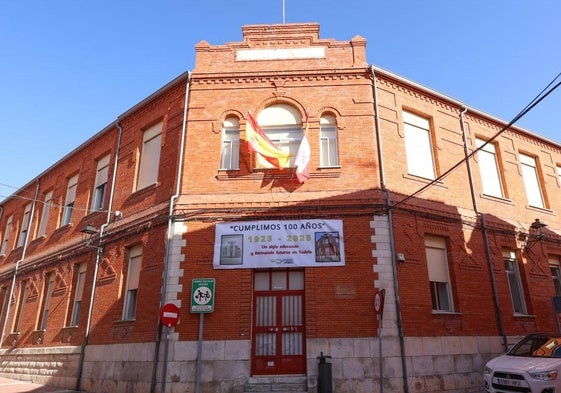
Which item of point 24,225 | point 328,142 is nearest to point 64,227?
point 24,225

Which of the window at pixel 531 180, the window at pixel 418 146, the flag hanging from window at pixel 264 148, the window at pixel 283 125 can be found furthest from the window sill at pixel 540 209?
the flag hanging from window at pixel 264 148

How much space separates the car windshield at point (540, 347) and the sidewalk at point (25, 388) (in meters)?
12.9

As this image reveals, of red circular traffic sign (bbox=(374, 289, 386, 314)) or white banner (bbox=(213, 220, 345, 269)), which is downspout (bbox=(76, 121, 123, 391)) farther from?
red circular traffic sign (bbox=(374, 289, 386, 314))

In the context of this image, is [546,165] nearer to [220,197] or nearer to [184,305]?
[220,197]

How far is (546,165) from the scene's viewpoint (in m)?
17.3

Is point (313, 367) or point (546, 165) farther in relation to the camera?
point (546, 165)

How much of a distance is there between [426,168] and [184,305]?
29.1 ft

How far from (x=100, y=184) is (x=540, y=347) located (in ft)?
50.5

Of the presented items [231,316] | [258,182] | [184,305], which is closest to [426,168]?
[258,182]

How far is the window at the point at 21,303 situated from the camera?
1803 centimetres

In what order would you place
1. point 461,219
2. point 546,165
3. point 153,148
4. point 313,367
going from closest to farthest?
point 313,367 → point 461,219 → point 153,148 → point 546,165

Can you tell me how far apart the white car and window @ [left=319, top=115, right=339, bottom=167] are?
6719 millimetres

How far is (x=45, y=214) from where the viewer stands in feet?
64.1

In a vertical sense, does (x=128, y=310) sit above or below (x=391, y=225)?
below
